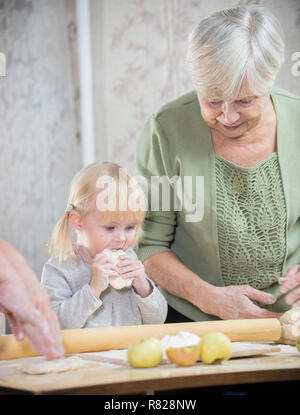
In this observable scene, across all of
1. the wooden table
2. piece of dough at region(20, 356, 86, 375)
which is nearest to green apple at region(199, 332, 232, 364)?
the wooden table

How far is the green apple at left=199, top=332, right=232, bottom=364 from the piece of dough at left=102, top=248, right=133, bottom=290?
522 millimetres

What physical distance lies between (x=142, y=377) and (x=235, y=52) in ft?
2.91

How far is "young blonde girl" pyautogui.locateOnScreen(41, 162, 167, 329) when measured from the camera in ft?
5.40

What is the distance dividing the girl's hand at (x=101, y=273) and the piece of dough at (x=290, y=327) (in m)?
0.44

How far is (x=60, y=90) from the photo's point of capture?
2631 millimetres

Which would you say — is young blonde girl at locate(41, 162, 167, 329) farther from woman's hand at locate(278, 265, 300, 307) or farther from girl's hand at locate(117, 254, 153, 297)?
woman's hand at locate(278, 265, 300, 307)

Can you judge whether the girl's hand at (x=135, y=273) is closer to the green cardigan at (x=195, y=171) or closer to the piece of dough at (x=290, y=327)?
the green cardigan at (x=195, y=171)

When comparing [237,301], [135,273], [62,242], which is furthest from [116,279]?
[237,301]

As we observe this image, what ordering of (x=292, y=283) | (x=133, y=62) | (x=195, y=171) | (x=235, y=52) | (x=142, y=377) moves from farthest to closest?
(x=133, y=62) → (x=195, y=171) → (x=292, y=283) → (x=235, y=52) → (x=142, y=377)

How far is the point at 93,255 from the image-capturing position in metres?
1.74

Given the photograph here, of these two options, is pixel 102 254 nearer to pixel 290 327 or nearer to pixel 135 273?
pixel 135 273

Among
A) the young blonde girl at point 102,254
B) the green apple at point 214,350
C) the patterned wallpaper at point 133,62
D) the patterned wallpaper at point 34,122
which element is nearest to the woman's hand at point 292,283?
the young blonde girl at point 102,254

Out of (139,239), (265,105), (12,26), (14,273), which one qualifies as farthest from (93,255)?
(12,26)

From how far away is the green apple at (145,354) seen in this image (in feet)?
3.61
